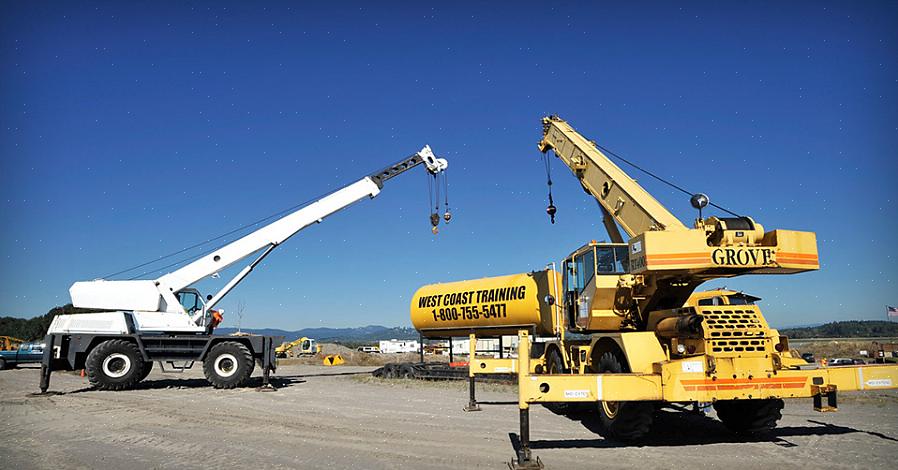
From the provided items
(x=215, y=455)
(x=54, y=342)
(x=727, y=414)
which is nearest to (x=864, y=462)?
(x=727, y=414)

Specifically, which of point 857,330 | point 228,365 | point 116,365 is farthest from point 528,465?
point 857,330

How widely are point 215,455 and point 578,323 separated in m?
6.79

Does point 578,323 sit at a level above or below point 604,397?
above

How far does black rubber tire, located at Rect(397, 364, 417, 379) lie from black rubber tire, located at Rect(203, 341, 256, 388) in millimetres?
5636

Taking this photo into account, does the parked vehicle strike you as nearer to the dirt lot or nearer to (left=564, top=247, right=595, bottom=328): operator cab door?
the dirt lot

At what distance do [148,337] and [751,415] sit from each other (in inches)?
645

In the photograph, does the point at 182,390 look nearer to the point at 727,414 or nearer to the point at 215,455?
the point at 215,455

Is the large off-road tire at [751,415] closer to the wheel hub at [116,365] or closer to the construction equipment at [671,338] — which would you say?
the construction equipment at [671,338]

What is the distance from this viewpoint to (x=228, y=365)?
58.2 ft

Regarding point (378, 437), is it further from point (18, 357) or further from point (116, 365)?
point (18, 357)

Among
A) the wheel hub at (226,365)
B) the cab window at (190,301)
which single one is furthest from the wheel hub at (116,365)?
the wheel hub at (226,365)

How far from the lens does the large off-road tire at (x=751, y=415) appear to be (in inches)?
349

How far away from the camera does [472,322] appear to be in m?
18.2

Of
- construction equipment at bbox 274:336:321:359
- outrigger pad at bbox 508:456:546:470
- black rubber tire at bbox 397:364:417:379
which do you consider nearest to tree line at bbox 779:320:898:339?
construction equipment at bbox 274:336:321:359
